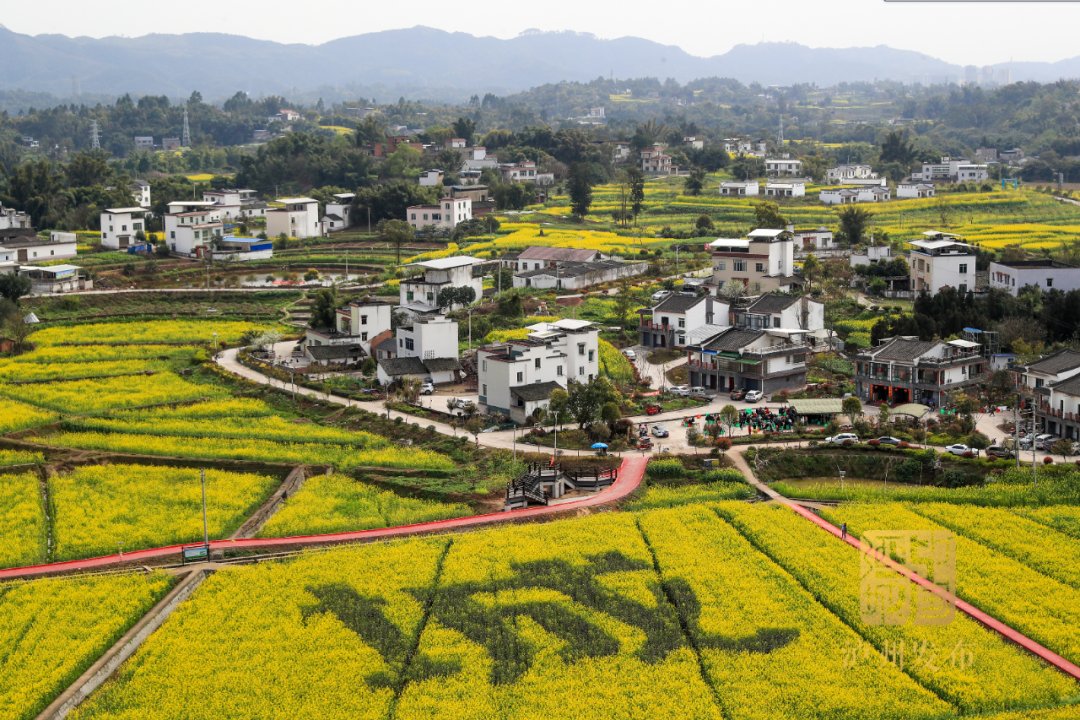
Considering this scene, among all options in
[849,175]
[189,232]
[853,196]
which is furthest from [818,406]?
[849,175]

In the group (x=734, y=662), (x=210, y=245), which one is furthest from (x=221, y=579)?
(x=210, y=245)

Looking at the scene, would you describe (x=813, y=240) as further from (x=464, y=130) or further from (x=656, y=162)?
(x=464, y=130)

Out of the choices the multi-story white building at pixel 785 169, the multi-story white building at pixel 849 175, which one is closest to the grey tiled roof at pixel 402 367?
the multi-story white building at pixel 849 175

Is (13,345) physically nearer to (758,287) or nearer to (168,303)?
(168,303)

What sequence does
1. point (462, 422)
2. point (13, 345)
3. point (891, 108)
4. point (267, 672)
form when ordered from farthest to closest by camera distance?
point (891, 108)
point (13, 345)
point (462, 422)
point (267, 672)

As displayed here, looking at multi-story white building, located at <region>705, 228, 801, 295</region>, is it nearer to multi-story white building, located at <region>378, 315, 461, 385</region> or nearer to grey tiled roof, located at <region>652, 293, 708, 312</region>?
grey tiled roof, located at <region>652, 293, 708, 312</region>

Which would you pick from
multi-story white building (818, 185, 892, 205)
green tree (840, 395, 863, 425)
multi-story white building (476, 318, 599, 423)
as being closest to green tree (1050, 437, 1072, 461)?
green tree (840, 395, 863, 425)

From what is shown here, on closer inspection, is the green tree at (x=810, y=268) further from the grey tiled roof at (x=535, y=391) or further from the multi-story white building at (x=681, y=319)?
the grey tiled roof at (x=535, y=391)
